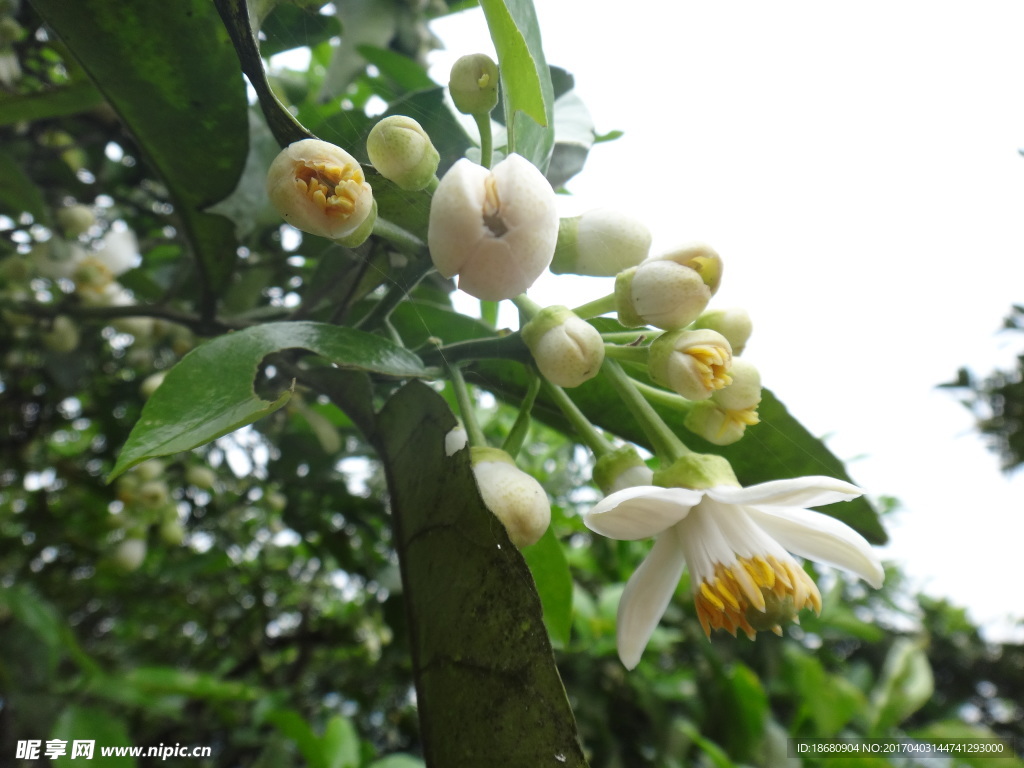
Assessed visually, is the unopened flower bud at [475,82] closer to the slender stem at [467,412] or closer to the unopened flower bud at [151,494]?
the slender stem at [467,412]

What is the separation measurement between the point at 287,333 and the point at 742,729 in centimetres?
144

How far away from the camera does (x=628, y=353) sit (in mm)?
507

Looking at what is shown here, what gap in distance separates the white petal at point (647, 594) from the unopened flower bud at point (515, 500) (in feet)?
0.34

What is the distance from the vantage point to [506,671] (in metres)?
0.38

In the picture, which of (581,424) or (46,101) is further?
(46,101)

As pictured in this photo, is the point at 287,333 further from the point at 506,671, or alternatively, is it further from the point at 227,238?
the point at 227,238

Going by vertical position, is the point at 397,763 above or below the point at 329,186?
below

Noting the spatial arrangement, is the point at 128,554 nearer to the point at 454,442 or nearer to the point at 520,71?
the point at 454,442

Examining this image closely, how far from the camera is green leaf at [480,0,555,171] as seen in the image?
1.37ft

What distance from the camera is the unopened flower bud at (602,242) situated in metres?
0.49

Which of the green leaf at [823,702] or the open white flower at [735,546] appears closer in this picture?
the open white flower at [735,546]

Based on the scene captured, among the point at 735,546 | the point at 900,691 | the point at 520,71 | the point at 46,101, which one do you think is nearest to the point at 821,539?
the point at 735,546

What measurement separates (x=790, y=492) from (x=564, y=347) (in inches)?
6.6

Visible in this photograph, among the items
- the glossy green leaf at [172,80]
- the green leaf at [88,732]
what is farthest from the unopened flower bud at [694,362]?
the green leaf at [88,732]
